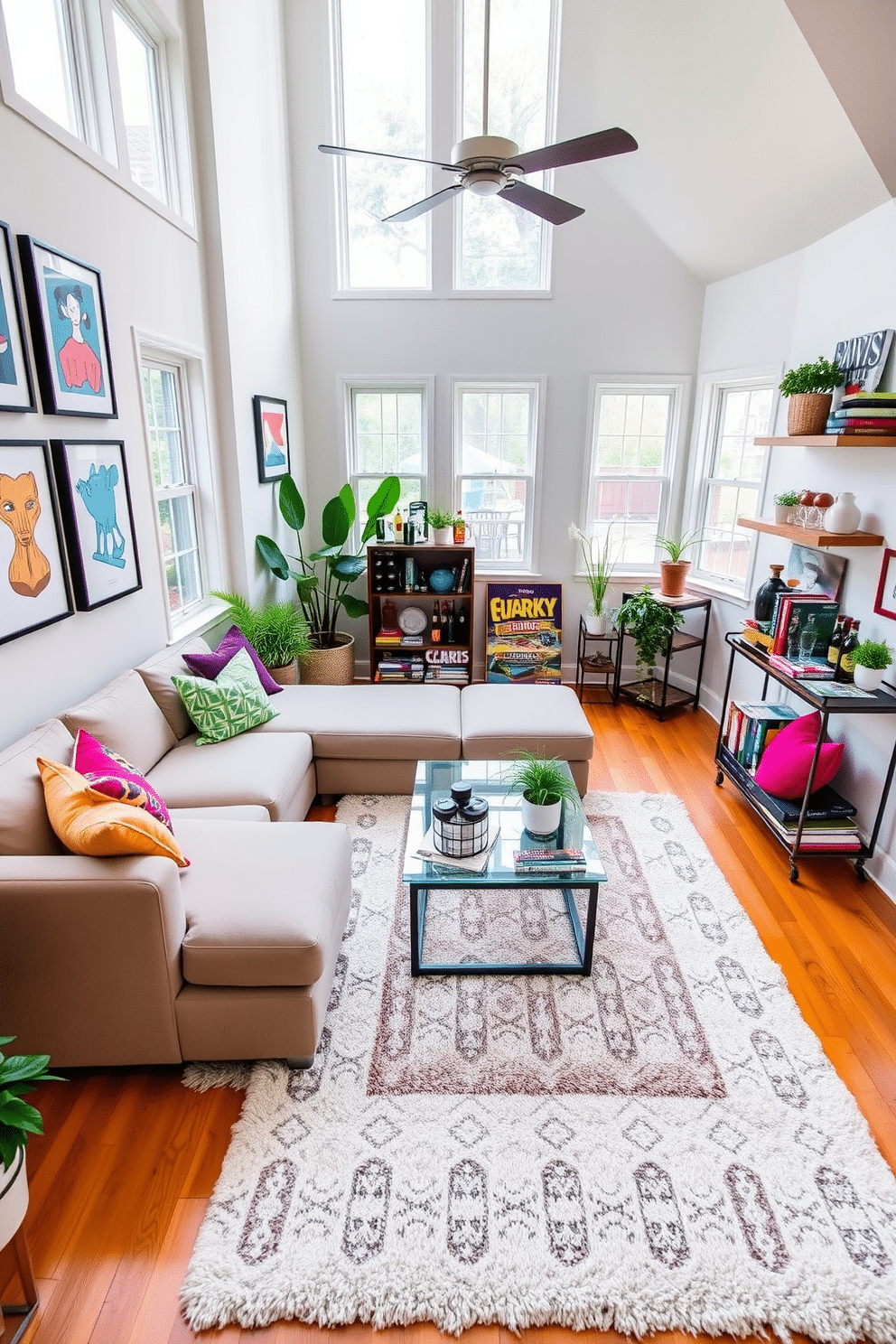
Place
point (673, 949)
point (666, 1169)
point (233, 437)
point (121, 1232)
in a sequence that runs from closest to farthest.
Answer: point (121, 1232) → point (666, 1169) → point (673, 949) → point (233, 437)

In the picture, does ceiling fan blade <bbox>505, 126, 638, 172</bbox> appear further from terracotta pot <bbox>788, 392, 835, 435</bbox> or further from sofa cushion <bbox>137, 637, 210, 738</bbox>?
sofa cushion <bbox>137, 637, 210, 738</bbox>

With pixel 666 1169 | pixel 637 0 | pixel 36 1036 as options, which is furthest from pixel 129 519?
pixel 637 0

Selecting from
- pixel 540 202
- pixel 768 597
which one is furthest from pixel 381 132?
pixel 768 597

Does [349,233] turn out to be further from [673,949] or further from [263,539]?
[673,949]

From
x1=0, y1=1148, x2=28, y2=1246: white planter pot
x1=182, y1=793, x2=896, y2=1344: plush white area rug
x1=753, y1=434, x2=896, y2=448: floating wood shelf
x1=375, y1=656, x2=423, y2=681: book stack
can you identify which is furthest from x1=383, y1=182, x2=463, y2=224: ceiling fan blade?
x1=0, y1=1148, x2=28, y2=1246: white planter pot

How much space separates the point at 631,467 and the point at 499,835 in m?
3.46

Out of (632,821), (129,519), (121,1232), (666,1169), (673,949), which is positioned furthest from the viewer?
(632,821)

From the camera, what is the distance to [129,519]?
118 inches

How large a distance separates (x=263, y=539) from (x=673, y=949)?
123 inches

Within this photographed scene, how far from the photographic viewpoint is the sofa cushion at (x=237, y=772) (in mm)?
2750

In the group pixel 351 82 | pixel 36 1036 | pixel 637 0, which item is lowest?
pixel 36 1036

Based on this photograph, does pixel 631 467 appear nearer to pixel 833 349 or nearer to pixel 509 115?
pixel 833 349

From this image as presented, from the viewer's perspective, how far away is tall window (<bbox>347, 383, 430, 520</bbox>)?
510 centimetres

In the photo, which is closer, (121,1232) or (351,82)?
(121,1232)
